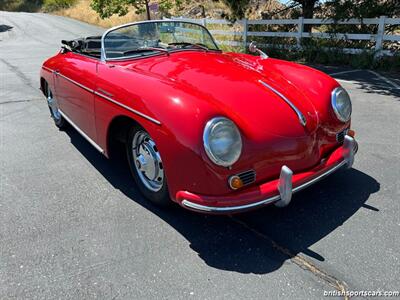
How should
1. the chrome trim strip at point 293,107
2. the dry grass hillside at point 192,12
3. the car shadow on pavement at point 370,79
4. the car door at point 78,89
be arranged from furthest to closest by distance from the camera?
the dry grass hillside at point 192,12 < the car shadow on pavement at point 370,79 < the car door at point 78,89 < the chrome trim strip at point 293,107

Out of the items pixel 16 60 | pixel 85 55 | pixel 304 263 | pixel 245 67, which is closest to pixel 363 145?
pixel 245 67

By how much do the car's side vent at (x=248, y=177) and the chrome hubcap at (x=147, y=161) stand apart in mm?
713

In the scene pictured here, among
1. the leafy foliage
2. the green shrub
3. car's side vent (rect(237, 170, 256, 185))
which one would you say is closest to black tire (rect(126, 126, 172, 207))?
car's side vent (rect(237, 170, 256, 185))

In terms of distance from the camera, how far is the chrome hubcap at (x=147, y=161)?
2926mm

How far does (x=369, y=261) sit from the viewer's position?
7.91 ft

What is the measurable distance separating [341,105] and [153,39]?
6.73ft

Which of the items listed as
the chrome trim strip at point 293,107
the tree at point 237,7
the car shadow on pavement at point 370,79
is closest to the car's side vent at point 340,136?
the chrome trim strip at point 293,107

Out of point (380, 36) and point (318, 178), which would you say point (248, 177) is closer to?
point (318, 178)

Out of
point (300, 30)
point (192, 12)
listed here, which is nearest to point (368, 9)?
point (300, 30)

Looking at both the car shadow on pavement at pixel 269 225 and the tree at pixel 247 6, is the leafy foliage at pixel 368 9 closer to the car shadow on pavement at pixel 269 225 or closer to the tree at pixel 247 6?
the tree at pixel 247 6

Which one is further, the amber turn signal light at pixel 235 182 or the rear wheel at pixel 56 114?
the rear wheel at pixel 56 114

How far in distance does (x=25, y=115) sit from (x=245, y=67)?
4024mm

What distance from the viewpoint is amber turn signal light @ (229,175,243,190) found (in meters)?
2.45

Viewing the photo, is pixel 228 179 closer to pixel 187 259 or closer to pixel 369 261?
pixel 187 259
